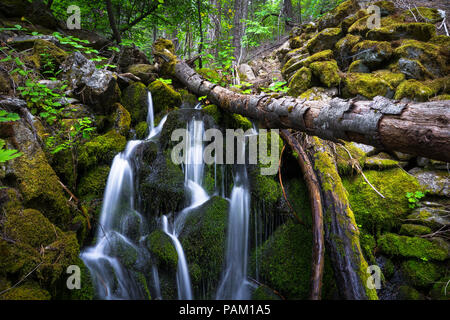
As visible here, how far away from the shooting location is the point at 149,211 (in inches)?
145

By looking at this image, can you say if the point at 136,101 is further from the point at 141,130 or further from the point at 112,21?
the point at 112,21

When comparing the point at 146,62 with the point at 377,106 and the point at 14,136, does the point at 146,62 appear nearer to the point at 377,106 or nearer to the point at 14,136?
the point at 14,136

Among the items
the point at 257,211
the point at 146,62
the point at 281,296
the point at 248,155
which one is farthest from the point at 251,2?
the point at 281,296

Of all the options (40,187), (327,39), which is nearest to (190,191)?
(40,187)

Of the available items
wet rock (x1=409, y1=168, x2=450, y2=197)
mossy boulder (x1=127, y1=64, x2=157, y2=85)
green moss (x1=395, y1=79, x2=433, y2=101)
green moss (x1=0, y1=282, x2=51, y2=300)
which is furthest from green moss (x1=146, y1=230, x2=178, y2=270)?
green moss (x1=395, y1=79, x2=433, y2=101)

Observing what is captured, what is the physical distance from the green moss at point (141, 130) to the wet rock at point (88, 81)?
77 cm

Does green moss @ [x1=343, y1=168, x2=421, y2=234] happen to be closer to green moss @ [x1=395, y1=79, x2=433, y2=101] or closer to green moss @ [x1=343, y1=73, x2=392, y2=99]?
green moss @ [x1=395, y1=79, x2=433, y2=101]

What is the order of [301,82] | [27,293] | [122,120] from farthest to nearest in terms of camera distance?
[301,82], [122,120], [27,293]

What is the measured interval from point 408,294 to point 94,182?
4889mm

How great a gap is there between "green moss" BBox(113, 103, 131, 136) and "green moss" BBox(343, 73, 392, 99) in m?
5.16

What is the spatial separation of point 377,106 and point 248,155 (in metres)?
2.60

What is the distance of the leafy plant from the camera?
3376 mm

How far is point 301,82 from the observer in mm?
5664

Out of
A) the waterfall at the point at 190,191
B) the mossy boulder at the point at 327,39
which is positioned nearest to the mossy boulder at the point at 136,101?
the waterfall at the point at 190,191
